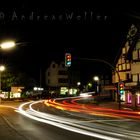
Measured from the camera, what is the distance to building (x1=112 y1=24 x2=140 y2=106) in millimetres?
49372

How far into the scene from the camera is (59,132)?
64.4 feet

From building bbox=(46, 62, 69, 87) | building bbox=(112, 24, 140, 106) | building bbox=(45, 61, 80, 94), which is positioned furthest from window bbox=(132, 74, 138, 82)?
building bbox=(46, 62, 69, 87)

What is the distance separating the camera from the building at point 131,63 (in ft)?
162

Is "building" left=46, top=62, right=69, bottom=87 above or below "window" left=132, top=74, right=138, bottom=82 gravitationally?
above

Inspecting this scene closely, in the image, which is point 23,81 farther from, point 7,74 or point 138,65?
point 138,65

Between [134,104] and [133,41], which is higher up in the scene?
[133,41]

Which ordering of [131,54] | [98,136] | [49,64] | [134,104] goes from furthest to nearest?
1. [49,64]
2. [131,54]
3. [134,104]
4. [98,136]

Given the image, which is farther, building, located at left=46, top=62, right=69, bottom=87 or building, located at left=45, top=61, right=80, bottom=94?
building, located at left=46, top=62, right=69, bottom=87

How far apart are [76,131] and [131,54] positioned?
33376mm

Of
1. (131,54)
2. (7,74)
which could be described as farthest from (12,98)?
(131,54)

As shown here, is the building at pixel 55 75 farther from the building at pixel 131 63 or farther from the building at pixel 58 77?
the building at pixel 131 63

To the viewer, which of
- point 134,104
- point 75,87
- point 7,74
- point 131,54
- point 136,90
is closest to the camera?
point 134,104

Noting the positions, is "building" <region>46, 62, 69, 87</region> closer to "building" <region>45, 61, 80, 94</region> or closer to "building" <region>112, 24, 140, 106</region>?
"building" <region>45, 61, 80, 94</region>

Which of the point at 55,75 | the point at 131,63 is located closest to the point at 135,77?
the point at 131,63
